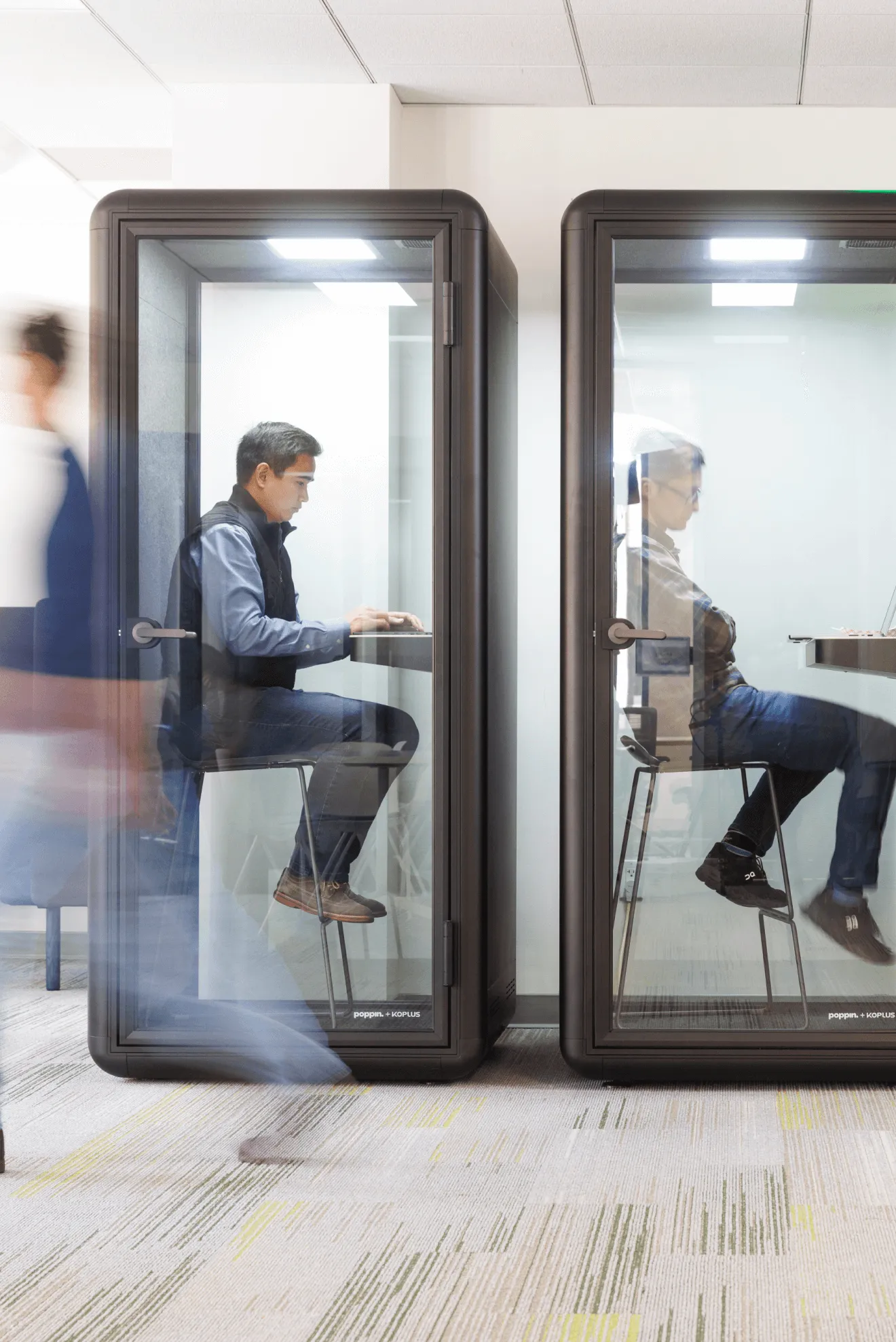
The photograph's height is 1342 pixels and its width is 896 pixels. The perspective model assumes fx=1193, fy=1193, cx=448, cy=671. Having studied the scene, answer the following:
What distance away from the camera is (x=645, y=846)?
93.0 inches

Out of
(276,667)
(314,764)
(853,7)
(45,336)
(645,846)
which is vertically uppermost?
(853,7)

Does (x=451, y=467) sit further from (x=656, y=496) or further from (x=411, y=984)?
(x=411, y=984)

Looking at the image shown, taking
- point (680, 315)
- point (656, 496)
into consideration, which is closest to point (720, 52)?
point (680, 315)

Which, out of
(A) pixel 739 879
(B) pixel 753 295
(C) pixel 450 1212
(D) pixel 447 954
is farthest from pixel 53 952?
(B) pixel 753 295

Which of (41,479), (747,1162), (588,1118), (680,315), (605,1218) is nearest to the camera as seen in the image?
(41,479)

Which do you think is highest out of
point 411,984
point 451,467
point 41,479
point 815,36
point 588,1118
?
point 815,36

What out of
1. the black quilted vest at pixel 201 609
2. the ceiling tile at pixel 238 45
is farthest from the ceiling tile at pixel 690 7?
the black quilted vest at pixel 201 609

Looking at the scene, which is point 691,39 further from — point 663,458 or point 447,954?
point 447,954

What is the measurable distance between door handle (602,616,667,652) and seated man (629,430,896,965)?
0.07 ft

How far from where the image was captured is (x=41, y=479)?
3.71ft

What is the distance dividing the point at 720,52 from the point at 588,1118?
2.18m

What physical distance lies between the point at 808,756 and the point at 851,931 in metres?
0.35

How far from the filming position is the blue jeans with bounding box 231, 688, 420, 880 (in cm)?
237

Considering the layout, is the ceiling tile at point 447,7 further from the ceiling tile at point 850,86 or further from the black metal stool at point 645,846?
the black metal stool at point 645,846
